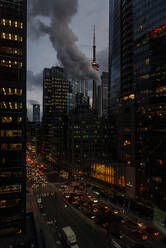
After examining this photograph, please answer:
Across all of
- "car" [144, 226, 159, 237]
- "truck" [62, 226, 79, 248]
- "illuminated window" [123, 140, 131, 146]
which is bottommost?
"car" [144, 226, 159, 237]

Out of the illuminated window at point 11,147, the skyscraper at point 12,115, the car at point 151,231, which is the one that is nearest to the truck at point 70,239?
the skyscraper at point 12,115

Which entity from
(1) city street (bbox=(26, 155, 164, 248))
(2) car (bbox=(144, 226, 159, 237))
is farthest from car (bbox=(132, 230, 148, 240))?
(2) car (bbox=(144, 226, 159, 237))

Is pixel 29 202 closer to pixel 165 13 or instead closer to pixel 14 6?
pixel 14 6

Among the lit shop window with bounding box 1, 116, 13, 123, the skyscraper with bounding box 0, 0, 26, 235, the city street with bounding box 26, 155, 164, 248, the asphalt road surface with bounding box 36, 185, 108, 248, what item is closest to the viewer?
the asphalt road surface with bounding box 36, 185, 108, 248

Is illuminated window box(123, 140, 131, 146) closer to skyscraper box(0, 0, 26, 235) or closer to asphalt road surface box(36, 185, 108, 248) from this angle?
asphalt road surface box(36, 185, 108, 248)

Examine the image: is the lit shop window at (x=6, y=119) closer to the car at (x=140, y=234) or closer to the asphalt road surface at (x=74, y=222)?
the asphalt road surface at (x=74, y=222)

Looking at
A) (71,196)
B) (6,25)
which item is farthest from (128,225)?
(6,25)
